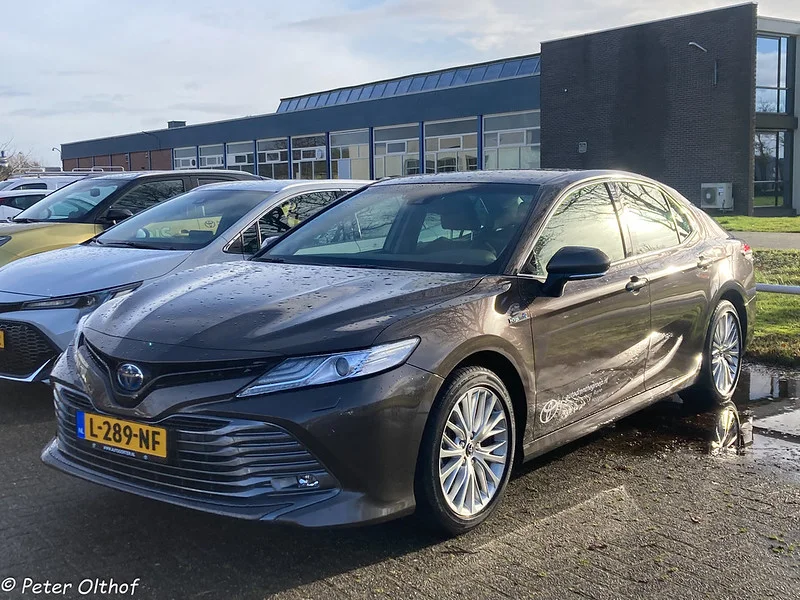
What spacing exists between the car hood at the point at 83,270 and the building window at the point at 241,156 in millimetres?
46182

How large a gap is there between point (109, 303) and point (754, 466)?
3.58 metres

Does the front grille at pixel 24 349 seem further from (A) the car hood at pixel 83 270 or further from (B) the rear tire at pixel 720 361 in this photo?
(B) the rear tire at pixel 720 361

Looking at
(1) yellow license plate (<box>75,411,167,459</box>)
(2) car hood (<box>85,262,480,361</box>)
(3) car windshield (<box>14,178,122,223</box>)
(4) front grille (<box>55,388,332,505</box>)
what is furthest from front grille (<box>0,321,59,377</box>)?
(3) car windshield (<box>14,178,122,223</box>)

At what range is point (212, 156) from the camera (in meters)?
55.2

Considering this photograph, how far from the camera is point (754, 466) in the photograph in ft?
15.7

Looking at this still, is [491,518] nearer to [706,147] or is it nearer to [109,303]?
[109,303]

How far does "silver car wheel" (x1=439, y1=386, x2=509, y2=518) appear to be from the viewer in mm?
3709

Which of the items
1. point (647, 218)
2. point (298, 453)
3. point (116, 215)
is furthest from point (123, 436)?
point (116, 215)

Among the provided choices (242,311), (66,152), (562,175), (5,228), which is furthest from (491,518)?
(66,152)

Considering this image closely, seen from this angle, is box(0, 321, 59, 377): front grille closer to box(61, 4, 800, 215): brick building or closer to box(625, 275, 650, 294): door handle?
box(625, 275, 650, 294): door handle

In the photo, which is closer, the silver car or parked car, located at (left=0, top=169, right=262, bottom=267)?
the silver car

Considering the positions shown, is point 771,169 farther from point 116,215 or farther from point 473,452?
point 473,452

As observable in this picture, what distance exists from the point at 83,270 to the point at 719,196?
26889 millimetres

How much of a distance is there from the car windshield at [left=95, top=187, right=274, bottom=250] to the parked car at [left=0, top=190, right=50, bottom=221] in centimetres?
1027
